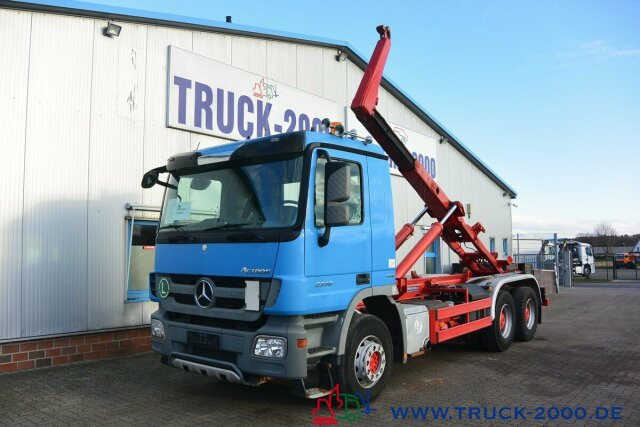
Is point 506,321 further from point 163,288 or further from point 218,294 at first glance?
point 163,288

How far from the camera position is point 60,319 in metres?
7.48

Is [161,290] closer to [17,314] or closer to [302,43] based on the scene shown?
[17,314]

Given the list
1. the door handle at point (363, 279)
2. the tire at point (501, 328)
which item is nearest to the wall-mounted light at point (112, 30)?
the door handle at point (363, 279)

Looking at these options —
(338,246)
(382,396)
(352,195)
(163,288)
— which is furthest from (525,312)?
(163,288)

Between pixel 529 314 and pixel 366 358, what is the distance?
548cm

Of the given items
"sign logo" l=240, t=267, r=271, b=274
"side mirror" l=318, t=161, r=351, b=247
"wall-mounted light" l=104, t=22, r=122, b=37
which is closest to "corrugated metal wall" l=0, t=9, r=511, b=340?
"wall-mounted light" l=104, t=22, r=122, b=37

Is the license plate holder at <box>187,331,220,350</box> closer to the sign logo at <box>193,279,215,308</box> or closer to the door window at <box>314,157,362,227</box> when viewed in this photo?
the sign logo at <box>193,279,215,308</box>

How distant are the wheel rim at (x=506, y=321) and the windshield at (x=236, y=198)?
537 cm

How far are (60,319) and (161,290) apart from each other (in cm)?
285

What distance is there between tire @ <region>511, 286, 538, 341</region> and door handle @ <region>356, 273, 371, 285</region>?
4.85 m

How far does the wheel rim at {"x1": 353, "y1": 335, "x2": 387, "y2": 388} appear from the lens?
5.24 meters

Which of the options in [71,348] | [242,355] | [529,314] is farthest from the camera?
[529,314]

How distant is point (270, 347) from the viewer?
15.1ft

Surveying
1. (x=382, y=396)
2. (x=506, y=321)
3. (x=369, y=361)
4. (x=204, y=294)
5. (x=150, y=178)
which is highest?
(x=150, y=178)
